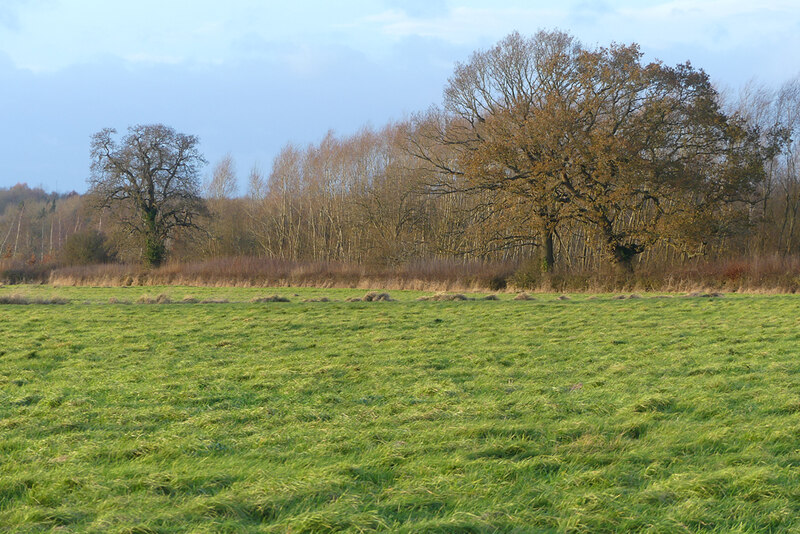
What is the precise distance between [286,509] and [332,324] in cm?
1079

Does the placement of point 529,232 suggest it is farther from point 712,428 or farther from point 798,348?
point 712,428

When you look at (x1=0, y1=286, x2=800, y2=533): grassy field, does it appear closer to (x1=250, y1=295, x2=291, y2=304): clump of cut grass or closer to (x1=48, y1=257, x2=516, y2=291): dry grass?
(x1=250, y1=295, x2=291, y2=304): clump of cut grass

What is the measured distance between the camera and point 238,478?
4.49 meters

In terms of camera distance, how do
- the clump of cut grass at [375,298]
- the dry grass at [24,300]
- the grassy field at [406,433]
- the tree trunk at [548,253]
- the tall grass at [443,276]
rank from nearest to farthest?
the grassy field at [406,433], the dry grass at [24,300], the clump of cut grass at [375,298], the tall grass at [443,276], the tree trunk at [548,253]

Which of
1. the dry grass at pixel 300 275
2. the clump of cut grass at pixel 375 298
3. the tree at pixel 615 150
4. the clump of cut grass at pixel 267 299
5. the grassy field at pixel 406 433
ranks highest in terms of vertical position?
the tree at pixel 615 150

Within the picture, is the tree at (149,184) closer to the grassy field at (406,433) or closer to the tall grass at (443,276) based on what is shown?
the tall grass at (443,276)

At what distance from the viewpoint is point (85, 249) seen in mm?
51938

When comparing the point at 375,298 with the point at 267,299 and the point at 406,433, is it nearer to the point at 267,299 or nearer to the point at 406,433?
the point at 267,299

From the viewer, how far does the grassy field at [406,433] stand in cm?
388

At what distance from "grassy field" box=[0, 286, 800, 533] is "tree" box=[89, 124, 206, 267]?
37544mm

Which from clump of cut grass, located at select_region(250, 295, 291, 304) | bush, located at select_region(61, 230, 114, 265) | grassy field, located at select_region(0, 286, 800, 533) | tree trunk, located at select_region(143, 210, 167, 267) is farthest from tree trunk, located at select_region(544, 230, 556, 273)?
bush, located at select_region(61, 230, 114, 265)

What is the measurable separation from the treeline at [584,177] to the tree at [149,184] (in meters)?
0.88

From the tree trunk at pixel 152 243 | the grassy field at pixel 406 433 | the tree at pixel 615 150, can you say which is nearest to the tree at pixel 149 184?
the tree trunk at pixel 152 243

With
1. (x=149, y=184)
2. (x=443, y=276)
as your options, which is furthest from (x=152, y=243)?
(x=443, y=276)
